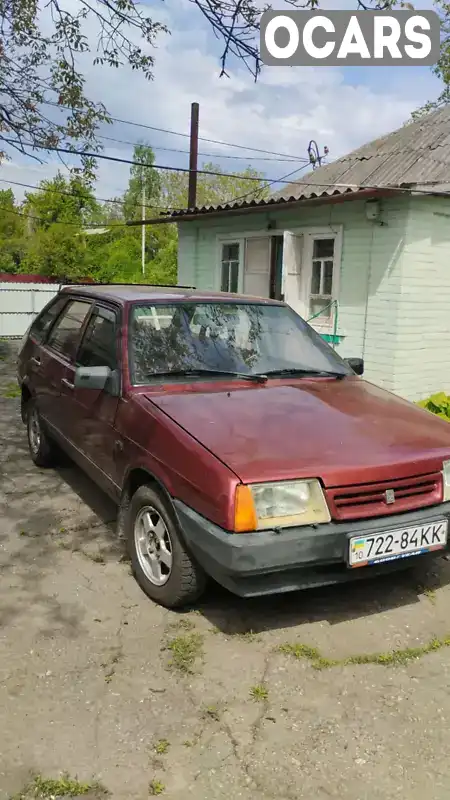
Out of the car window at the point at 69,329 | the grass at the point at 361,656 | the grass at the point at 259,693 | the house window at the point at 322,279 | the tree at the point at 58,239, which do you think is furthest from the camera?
the tree at the point at 58,239

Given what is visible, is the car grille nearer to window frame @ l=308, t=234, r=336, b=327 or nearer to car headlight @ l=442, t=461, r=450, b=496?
car headlight @ l=442, t=461, r=450, b=496

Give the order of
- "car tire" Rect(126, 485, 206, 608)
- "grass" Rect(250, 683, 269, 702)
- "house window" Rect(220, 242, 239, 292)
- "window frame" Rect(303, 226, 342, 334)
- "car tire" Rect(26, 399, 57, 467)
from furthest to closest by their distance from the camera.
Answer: "house window" Rect(220, 242, 239, 292) < "window frame" Rect(303, 226, 342, 334) < "car tire" Rect(26, 399, 57, 467) < "car tire" Rect(126, 485, 206, 608) < "grass" Rect(250, 683, 269, 702)

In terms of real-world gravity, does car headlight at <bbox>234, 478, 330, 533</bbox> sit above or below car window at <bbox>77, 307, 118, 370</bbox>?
below

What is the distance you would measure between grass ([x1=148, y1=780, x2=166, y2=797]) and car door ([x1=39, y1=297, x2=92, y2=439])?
9.01 feet

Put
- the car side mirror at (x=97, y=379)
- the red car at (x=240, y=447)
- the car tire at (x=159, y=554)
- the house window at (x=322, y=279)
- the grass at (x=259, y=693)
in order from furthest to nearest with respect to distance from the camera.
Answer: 1. the house window at (x=322, y=279)
2. the car side mirror at (x=97, y=379)
3. the car tire at (x=159, y=554)
4. the red car at (x=240, y=447)
5. the grass at (x=259, y=693)

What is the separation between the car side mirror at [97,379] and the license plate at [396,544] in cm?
166

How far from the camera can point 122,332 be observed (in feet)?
12.5

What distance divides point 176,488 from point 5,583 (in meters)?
1.29

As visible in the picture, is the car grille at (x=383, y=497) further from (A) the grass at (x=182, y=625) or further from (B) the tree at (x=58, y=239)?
(B) the tree at (x=58, y=239)

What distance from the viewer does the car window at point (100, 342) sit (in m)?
3.88

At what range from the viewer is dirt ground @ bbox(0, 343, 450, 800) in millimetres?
2154

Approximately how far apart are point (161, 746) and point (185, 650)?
603 millimetres

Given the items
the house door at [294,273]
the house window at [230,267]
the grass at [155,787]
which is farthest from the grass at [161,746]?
the house window at [230,267]

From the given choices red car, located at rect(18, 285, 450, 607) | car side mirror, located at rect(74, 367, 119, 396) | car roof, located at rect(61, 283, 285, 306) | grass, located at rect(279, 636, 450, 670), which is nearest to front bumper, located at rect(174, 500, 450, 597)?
red car, located at rect(18, 285, 450, 607)
